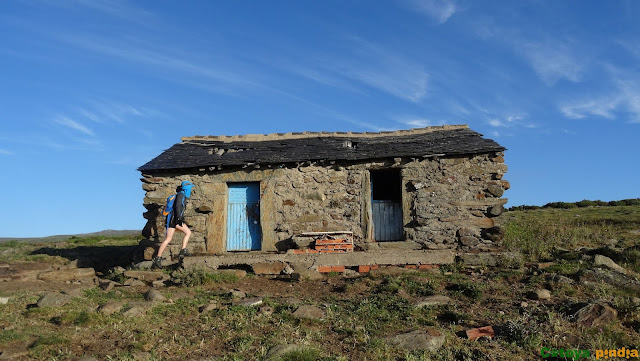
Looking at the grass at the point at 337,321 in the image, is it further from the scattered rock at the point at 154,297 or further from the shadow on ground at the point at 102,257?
the shadow on ground at the point at 102,257

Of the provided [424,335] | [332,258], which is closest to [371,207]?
[332,258]

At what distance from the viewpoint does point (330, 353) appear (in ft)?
15.9

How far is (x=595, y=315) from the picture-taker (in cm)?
573

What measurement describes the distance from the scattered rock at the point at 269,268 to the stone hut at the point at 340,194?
1042mm

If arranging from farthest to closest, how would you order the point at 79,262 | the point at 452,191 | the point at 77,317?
1. the point at 79,262
2. the point at 452,191
3. the point at 77,317

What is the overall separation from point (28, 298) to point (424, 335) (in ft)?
20.2

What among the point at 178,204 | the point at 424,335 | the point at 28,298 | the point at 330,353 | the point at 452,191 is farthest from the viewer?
the point at 452,191

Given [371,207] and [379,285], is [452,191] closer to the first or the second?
[371,207]

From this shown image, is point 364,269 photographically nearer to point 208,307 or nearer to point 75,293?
point 208,307

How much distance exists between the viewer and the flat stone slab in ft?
31.7

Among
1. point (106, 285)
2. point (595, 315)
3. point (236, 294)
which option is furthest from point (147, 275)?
point (595, 315)

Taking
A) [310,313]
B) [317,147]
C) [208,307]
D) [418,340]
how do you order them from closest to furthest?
[418,340] < [310,313] < [208,307] < [317,147]

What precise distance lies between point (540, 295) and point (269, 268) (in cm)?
519

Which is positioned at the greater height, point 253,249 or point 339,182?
point 339,182
